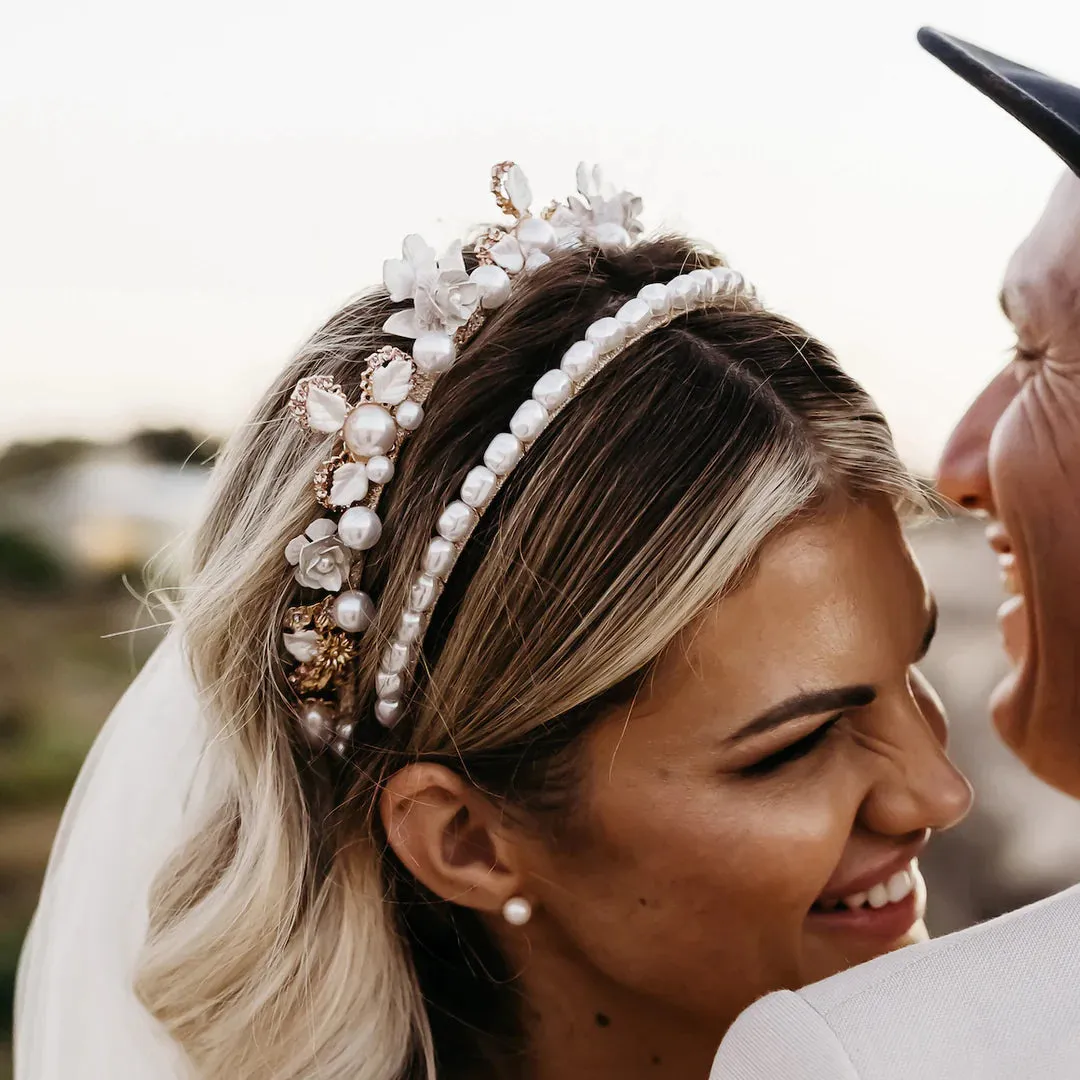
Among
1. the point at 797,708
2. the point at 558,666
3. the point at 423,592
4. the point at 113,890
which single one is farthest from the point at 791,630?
the point at 113,890

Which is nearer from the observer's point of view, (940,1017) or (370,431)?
(940,1017)

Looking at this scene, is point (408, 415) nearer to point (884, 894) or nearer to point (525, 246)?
point (525, 246)

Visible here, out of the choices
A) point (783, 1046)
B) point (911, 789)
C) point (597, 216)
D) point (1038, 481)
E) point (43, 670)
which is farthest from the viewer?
point (43, 670)

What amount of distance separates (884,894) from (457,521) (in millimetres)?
493

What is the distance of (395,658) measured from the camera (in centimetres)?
89

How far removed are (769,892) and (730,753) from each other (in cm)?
12

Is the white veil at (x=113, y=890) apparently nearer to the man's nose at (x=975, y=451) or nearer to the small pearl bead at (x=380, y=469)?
the small pearl bead at (x=380, y=469)

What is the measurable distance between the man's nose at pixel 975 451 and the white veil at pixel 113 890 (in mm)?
786

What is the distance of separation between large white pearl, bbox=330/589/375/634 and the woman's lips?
44 cm

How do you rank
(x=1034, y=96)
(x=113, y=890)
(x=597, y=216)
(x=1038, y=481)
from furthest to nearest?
(x=113, y=890) → (x=597, y=216) → (x=1038, y=481) → (x=1034, y=96)

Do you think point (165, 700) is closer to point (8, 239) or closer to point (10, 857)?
point (8, 239)

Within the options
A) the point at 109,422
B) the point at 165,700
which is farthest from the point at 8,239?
the point at 165,700

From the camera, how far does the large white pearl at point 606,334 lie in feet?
2.88

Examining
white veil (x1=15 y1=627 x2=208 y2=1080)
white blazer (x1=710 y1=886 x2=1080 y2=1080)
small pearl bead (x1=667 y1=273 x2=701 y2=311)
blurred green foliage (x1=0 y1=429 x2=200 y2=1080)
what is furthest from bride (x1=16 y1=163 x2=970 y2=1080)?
blurred green foliage (x1=0 y1=429 x2=200 y2=1080)
